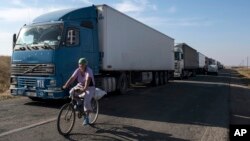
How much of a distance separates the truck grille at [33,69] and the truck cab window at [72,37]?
3.71ft

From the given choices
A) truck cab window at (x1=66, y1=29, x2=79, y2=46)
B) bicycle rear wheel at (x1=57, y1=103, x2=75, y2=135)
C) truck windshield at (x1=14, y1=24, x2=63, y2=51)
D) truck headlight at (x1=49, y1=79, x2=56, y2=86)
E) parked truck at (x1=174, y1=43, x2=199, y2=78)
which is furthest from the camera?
parked truck at (x1=174, y1=43, x2=199, y2=78)

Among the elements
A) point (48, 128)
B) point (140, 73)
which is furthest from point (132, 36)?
point (48, 128)

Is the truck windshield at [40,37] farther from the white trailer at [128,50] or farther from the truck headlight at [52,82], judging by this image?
the white trailer at [128,50]

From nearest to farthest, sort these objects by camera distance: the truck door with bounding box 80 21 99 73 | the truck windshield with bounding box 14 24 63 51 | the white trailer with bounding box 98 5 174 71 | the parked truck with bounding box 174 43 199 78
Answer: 1. the truck windshield with bounding box 14 24 63 51
2. the truck door with bounding box 80 21 99 73
3. the white trailer with bounding box 98 5 174 71
4. the parked truck with bounding box 174 43 199 78

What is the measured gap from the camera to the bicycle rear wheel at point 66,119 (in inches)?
304

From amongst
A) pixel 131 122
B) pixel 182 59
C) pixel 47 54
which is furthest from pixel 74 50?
pixel 182 59

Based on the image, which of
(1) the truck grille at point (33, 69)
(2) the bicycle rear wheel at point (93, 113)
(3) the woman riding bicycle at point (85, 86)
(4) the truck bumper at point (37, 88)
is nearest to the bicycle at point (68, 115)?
(3) the woman riding bicycle at point (85, 86)

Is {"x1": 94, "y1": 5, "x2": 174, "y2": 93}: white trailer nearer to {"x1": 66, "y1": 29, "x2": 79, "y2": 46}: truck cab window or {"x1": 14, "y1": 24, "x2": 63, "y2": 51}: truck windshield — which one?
{"x1": 66, "y1": 29, "x2": 79, "y2": 46}: truck cab window

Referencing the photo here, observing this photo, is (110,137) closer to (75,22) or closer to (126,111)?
(126,111)

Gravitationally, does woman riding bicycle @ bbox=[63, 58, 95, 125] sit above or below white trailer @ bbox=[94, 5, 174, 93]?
below

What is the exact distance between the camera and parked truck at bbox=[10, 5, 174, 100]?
11766 mm

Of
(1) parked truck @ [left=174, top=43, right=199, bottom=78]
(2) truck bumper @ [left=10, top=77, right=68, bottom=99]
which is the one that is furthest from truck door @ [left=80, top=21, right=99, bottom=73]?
(1) parked truck @ [left=174, top=43, right=199, bottom=78]

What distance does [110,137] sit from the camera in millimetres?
7574

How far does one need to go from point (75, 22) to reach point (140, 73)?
349 inches
